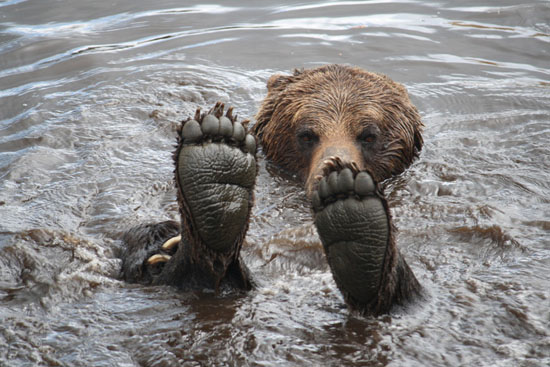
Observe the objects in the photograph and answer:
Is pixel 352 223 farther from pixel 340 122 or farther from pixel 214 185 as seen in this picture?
pixel 340 122

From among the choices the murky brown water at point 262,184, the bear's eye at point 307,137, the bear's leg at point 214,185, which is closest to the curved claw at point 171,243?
the murky brown water at point 262,184

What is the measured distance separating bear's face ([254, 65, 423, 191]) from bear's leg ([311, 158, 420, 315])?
228 cm

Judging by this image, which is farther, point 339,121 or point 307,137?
point 307,137

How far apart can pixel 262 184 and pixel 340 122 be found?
940 mm

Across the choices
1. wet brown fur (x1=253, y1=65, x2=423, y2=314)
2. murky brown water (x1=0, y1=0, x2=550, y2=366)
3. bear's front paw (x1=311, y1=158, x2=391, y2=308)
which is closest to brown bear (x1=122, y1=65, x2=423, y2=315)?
bear's front paw (x1=311, y1=158, x2=391, y2=308)

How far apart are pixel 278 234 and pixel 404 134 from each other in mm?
1994

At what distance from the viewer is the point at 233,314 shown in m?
3.78

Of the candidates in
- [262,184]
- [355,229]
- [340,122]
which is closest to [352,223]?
[355,229]

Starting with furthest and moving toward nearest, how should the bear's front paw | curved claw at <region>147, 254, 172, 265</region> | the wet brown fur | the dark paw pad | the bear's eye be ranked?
the bear's eye < the wet brown fur < curved claw at <region>147, 254, 172, 265</region> < the dark paw pad < the bear's front paw

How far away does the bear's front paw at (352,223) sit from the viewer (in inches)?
132

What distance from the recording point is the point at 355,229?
11.1 feet

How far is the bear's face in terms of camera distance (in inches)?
241

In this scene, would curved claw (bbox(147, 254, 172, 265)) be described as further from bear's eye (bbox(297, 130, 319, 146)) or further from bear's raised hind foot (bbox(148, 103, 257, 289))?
bear's eye (bbox(297, 130, 319, 146))

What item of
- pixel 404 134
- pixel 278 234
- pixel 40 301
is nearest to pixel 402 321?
pixel 278 234
